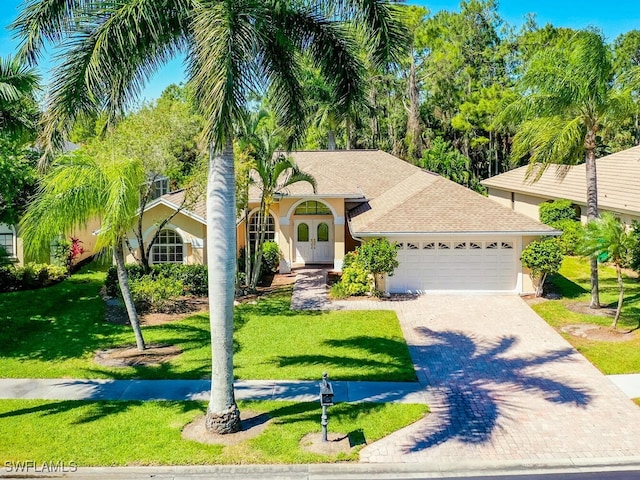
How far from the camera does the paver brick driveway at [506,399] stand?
35.9 ft

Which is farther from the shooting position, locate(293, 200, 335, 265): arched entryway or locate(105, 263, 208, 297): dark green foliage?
locate(293, 200, 335, 265): arched entryway

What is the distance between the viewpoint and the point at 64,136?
Result: 35.9 feet

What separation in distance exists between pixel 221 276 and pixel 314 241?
16688mm

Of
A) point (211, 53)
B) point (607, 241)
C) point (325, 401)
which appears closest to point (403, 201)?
point (607, 241)

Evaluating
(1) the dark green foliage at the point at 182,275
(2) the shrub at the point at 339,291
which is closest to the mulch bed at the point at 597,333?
(2) the shrub at the point at 339,291

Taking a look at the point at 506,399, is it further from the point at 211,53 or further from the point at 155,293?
the point at 155,293

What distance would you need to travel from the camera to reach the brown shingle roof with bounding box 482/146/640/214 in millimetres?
26391

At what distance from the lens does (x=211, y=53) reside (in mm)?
9562

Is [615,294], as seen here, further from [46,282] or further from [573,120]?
[46,282]

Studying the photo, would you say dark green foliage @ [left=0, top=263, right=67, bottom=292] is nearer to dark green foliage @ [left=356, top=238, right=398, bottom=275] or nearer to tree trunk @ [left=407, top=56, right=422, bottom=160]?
dark green foliage @ [left=356, top=238, right=398, bottom=275]

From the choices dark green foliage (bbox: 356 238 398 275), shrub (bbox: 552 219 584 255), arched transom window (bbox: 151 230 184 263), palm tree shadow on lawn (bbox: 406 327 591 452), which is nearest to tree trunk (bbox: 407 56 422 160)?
shrub (bbox: 552 219 584 255)

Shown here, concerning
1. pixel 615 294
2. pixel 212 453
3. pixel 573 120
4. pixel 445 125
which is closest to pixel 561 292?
pixel 615 294

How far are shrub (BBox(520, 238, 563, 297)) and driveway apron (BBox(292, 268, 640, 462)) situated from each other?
2.26 meters

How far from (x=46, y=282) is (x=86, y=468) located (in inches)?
608
